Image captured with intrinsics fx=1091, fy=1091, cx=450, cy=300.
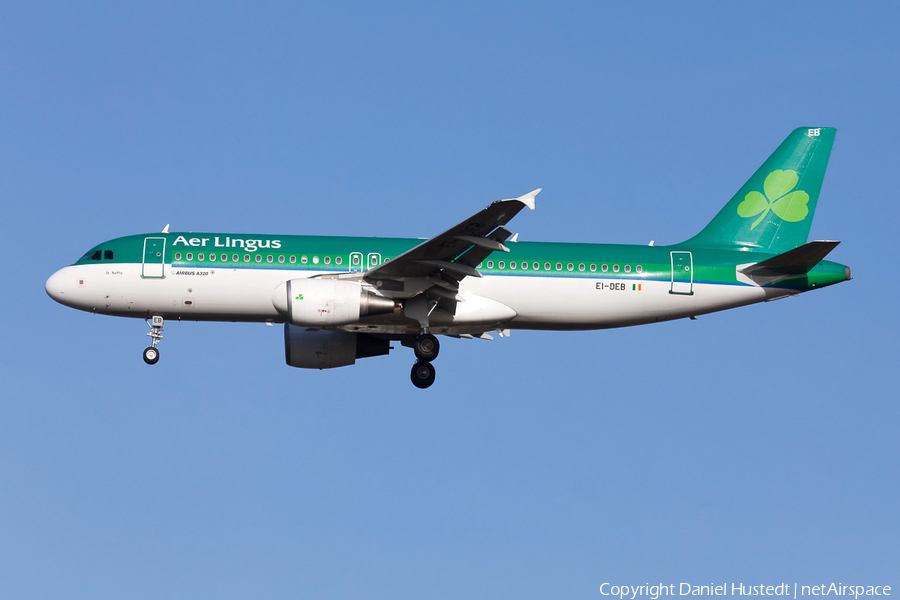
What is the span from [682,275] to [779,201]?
5.08 meters

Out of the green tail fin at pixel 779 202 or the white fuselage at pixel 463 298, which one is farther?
the green tail fin at pixel 779 202

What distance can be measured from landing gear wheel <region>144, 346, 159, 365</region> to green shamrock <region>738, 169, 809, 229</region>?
18820 mm

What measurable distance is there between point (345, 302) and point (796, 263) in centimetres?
1327

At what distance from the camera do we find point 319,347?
34.1m

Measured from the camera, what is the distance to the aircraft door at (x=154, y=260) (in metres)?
31.8

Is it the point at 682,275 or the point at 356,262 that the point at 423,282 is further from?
the point at 682,275

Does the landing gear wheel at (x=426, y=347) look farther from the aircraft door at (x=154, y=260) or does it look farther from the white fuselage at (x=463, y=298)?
the aircraft door at (x=154, y=260)

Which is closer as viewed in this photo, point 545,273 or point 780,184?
point 545,273

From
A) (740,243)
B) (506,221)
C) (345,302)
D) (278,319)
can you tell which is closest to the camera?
(506,221)

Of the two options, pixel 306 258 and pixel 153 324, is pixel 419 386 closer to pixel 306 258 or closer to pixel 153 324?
pixel 306 258

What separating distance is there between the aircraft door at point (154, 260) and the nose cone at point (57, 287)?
2.53m

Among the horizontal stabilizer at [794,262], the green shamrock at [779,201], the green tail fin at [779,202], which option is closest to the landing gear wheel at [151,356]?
the green tail fin at [779,202]

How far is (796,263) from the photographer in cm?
3206

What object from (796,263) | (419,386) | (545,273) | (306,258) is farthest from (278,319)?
(796,263)
